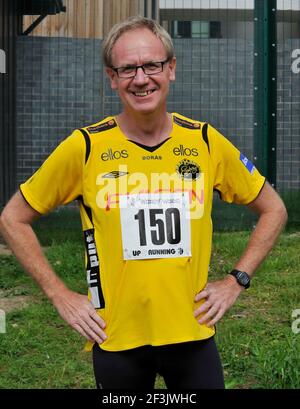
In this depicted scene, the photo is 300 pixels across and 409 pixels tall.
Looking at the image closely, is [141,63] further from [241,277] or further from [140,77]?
[241,277]

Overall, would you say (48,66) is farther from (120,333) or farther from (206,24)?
(120,333)

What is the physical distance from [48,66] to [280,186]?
300cm

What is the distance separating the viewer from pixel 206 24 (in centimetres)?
914

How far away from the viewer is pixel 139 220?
256cm

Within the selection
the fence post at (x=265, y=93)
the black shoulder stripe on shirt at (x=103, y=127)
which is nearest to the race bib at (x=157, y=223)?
the black shoulder stripe on shirt at (x=103, y=127)

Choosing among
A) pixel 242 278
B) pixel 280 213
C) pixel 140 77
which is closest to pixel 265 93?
pixel 280 213

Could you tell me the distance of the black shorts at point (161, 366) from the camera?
255 centimetres

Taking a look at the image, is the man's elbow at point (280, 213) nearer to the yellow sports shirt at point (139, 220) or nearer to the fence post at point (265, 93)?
the yellow sports shirt at point (139, 220)

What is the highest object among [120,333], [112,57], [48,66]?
[48,66]

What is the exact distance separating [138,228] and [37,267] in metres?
0.36

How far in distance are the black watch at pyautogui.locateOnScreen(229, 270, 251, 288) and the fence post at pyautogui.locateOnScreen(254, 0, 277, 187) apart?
20.3 feet

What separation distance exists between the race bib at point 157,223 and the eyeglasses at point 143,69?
1.26 ft

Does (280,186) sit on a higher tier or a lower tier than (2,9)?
lower
